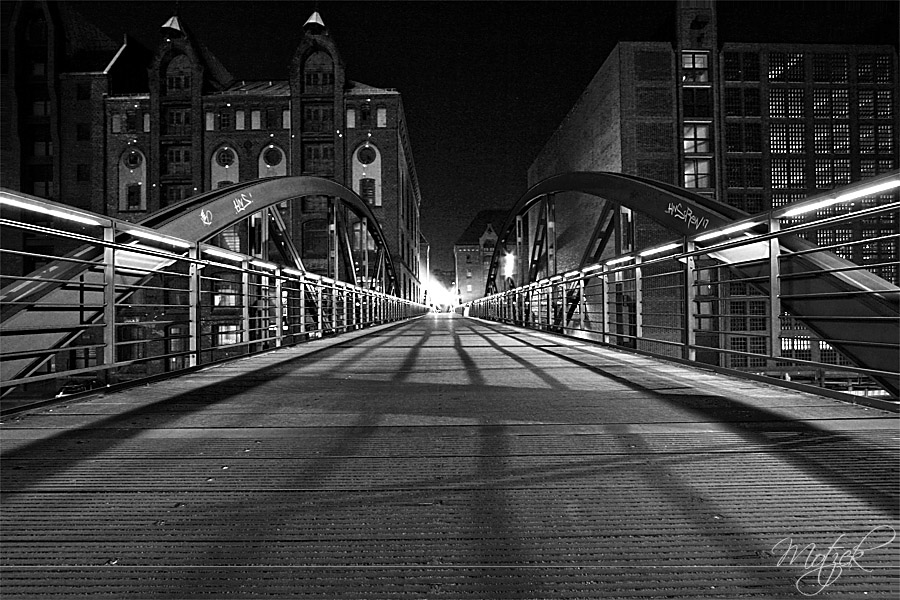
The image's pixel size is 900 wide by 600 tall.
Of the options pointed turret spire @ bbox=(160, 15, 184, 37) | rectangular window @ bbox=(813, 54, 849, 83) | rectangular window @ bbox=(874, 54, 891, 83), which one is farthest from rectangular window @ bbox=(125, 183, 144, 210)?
rectangular window @ bbox=(874, 54, 891, 83)

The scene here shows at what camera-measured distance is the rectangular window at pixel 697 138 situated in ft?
87.0

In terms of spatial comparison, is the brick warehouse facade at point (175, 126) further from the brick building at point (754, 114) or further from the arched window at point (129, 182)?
the brick building at point (754, 114)

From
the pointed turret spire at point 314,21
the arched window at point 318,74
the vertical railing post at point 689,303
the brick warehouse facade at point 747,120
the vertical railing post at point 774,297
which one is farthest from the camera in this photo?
the pointed turret spire at point 314,21

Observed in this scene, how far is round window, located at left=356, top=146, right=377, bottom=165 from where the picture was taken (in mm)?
36375

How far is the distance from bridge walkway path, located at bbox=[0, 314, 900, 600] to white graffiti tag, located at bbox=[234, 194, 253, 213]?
4776 millimetres

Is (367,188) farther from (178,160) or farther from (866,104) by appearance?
(866,104)

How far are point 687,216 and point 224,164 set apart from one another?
34087mm

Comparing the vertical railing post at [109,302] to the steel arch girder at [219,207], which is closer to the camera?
the vertical railing post at [109,302]

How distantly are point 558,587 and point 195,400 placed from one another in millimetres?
2933

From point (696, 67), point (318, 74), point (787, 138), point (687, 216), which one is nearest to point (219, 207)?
point (687, 216)

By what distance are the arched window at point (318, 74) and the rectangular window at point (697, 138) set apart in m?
23.2

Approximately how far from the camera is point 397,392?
381 centimetres

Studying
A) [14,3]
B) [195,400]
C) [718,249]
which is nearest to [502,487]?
[195,400]

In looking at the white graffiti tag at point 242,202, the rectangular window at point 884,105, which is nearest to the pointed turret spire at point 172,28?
the white graffiti tag at point 242,202
